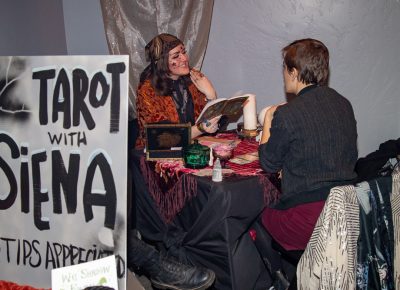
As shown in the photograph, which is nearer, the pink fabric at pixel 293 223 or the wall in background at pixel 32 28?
the pink fabric at pixel 293 223

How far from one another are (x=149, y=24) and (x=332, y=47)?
114cm

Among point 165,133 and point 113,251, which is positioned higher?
point 165,133

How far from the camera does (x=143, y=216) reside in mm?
2051

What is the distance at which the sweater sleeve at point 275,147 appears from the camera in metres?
1.43

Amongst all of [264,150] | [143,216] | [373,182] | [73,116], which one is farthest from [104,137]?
[143,216]

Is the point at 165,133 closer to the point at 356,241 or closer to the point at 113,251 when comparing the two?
the point at 113,251

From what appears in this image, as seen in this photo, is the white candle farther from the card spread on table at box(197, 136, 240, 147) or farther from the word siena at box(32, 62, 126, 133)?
the word siena at box(32, 62, 126, 133)

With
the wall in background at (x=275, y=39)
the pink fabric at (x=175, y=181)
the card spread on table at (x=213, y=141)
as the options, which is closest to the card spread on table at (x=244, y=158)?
the pink fabric at (x=175, y=181)

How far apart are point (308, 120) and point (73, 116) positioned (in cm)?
77

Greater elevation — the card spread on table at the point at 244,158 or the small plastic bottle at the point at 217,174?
the card spread on table at the point at 244,158

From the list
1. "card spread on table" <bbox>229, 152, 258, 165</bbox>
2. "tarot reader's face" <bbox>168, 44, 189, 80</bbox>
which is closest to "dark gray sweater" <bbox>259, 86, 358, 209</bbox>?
"card spread on table" <bbox>229, 152, 258, 165</bbox>

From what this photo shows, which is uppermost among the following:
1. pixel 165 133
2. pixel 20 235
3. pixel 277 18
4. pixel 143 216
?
pixel 277 18

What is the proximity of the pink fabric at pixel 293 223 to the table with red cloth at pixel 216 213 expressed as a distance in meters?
0.07

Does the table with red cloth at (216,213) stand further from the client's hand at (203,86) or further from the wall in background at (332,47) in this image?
the wall in background at (332,47)
